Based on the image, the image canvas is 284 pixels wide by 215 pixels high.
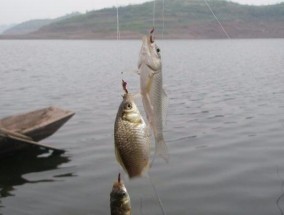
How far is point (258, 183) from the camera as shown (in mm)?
12070

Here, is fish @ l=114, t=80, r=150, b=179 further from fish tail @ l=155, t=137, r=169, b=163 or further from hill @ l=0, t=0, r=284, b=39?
hill @ l=0, t=0, r=284, b=39

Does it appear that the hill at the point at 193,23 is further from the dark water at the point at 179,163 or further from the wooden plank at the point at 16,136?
the wooden plank at the point at 16,136

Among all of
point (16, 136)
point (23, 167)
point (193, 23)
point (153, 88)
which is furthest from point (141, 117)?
point (193, 23)

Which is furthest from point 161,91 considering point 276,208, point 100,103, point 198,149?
point 100,103

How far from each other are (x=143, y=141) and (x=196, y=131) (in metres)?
15.8

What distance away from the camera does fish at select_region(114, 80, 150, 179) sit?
2.86 meters

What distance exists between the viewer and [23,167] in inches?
549

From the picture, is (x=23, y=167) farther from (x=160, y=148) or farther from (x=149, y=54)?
(x=149, y=54)

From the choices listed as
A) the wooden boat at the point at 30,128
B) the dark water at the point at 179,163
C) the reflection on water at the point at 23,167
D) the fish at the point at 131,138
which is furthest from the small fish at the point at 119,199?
the wooden boat at the point at 30,128

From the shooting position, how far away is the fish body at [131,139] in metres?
2.86

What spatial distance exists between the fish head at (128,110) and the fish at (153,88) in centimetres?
14

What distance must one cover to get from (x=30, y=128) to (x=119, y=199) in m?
10.8

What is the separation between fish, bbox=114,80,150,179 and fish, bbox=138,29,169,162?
11 cm

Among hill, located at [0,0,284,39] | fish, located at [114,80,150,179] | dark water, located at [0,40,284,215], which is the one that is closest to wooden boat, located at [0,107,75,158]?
dark water, located at [0,40,284,215]
